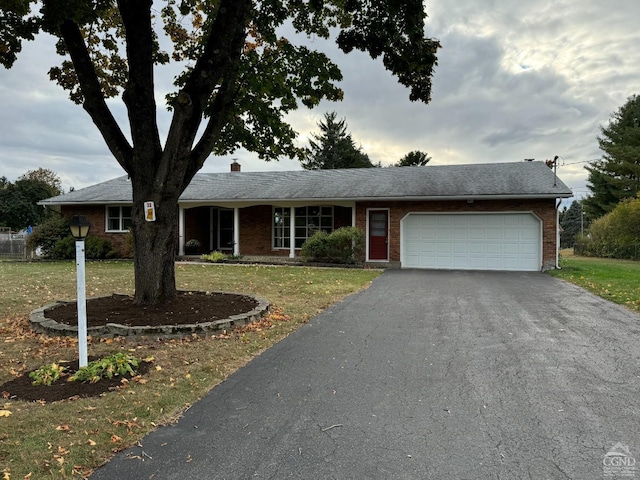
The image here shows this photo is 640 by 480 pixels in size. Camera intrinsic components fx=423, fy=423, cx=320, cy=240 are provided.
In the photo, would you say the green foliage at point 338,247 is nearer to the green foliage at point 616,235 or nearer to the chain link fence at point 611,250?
the green foliage at point 616,235

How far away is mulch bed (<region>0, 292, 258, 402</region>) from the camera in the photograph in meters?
3.76

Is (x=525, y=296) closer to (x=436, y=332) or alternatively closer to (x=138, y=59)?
(x=436, y=332)

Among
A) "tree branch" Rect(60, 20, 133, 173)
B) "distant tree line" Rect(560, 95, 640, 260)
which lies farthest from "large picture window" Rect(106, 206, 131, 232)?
"distant tree line" Rect(560, 95, 640, 260)

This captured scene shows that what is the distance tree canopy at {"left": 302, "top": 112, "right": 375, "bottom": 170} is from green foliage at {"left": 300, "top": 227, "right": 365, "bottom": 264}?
1199 inches

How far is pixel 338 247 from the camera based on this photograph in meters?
16.3

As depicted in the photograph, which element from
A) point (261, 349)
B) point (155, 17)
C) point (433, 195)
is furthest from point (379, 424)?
point (433, 195)

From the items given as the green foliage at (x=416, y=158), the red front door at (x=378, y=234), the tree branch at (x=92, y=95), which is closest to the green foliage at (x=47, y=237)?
the red front door at (x=378, y=234)

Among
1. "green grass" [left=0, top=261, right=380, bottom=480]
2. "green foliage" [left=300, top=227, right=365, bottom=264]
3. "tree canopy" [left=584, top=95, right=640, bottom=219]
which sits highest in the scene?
"tree canopy" [left=584, top=95, right=640, bottom=219]

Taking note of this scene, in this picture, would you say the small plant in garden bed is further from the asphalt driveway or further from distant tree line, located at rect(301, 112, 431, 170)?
distant tree line, located at rect(301, 112, 431, 170)

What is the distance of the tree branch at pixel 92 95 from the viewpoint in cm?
652

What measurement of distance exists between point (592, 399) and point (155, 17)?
34.7 ft

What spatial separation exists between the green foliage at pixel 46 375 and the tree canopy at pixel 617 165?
41.5 meters

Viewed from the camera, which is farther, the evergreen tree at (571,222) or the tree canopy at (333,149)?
the evergreen tree at (571,222)

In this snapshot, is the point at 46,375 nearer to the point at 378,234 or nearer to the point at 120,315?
the point at 120,315
